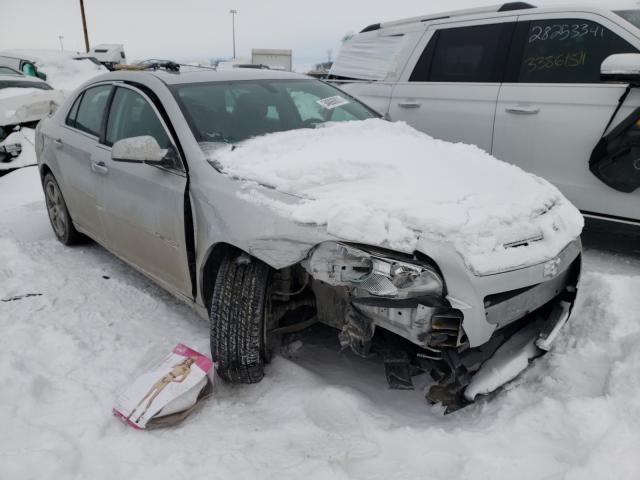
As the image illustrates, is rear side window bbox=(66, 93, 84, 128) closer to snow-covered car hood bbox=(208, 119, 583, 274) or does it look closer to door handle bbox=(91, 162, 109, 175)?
door handle bbox=(91, 162, 109, 175)

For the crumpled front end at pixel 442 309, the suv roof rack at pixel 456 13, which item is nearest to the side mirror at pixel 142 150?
the crumpled front end at pixel 442 309

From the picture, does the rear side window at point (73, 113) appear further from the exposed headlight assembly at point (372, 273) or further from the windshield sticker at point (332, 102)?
the exposed headlight assembly at point (372, 273)

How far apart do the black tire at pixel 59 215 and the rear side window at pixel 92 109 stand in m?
0.72

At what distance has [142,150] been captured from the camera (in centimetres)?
281

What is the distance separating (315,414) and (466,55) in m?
3.64

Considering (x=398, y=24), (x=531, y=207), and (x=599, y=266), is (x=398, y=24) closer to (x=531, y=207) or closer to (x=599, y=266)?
(x=599, y=266)

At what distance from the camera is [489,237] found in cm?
208

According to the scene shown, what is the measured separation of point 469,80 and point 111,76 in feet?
9.97

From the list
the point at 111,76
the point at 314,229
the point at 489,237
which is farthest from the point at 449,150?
the point at 111,76

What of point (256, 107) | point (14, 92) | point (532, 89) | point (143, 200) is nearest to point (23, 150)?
point (14, 92)

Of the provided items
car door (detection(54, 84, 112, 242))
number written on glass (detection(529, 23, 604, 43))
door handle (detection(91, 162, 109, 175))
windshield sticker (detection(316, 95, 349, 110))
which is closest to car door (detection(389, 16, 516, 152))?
number written on glass (detection(529, 23, 604, 43))

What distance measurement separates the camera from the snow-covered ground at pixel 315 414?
6.64 ft

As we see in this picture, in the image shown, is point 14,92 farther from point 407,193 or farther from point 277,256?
point 407,193

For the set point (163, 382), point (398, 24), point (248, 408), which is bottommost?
point (248, 408)
